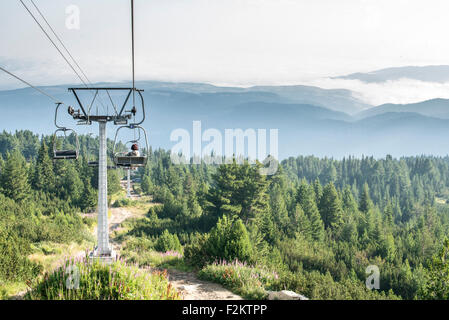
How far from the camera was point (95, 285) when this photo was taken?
352 inches

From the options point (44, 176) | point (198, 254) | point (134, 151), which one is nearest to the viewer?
point (134, 151)

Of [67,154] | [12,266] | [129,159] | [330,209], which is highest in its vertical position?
[67,154]

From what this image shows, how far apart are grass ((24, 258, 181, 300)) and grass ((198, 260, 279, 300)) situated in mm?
2421

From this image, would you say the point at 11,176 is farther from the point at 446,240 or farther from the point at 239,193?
the point at 446,240

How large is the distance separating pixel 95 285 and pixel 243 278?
5.15 metres

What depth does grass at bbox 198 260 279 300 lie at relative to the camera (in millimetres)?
11086

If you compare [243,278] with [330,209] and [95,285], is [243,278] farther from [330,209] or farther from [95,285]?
[330,209]

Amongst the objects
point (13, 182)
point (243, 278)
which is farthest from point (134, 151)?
point (13, 182)

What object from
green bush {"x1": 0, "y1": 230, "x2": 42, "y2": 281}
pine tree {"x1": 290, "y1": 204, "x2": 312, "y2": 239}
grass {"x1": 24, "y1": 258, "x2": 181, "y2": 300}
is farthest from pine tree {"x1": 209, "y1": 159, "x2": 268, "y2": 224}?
grass {"x1": 24, "y1": 258, "x2": 181, "y2": 300}

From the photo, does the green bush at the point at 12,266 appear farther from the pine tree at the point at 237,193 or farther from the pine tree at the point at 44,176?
the pine tree at the point at 44,176

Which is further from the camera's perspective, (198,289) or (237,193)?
(237,193)

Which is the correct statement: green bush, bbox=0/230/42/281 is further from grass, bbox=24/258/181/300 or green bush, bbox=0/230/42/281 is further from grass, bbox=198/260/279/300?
grass, bbox=198/260/279/300

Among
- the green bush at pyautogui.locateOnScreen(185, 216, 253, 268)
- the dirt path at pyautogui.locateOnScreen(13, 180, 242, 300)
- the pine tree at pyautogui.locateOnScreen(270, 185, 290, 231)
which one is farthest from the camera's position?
the pine tree at pyautogui.locateOnScreen(270, 185, 290, 231)
